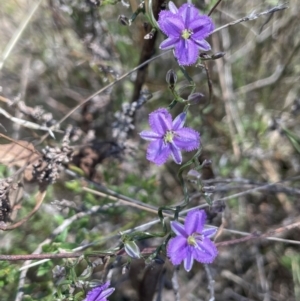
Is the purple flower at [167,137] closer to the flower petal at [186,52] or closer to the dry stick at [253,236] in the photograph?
the flower petal at [186,52]

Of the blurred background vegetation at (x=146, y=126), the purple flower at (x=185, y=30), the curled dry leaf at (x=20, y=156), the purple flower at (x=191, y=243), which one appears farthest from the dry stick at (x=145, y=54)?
the purple flower at (x=191, y=243)

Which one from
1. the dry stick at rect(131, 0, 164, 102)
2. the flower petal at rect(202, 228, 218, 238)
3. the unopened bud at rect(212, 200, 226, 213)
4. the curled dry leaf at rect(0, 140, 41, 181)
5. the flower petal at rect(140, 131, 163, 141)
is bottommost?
the flower petal at rect(202, 228, 218, 238)

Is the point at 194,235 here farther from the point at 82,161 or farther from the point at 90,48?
the point at 90,48

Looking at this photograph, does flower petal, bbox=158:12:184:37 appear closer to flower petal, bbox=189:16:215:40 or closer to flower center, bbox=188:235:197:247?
flower petal, bbox=189:16:215:40

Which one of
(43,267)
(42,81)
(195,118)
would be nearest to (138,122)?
(195,118)

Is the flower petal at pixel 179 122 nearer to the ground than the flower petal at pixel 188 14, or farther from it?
nearer to the ground

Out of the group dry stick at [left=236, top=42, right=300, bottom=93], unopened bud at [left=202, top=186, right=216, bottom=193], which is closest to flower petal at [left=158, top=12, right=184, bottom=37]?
unopened bud at [left=202, top=186, right=216, bottom=193]

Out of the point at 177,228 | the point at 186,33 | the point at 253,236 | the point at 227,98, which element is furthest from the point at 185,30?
the point at 227,98
